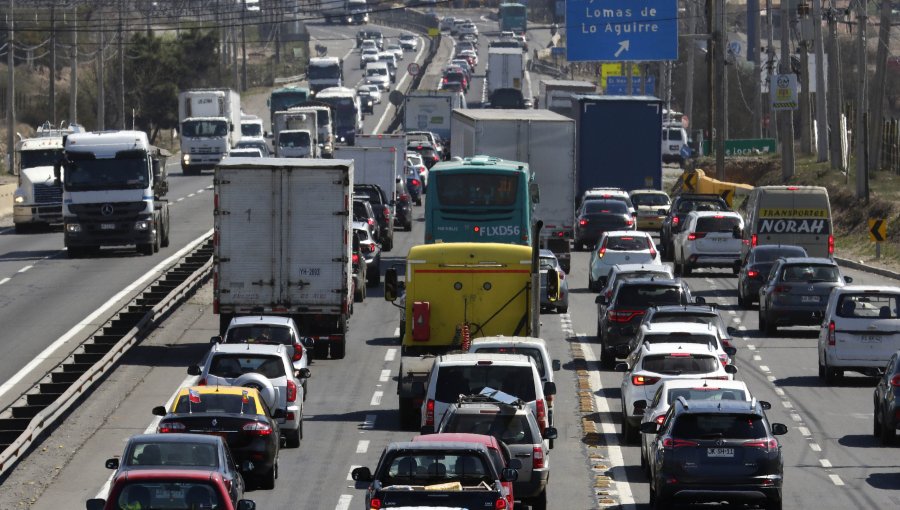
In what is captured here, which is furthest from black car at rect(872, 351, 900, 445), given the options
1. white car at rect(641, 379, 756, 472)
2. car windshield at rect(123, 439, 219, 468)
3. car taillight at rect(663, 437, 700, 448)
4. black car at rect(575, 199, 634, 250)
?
black car at rect(575, 199, 634, 250)

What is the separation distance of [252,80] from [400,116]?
58.6 m

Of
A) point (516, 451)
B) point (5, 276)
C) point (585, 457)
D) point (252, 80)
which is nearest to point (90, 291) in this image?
point (5, 276)

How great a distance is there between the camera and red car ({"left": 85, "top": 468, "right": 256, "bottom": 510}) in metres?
16.4

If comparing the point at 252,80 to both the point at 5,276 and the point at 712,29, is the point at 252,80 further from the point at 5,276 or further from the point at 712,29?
the point at 5,276

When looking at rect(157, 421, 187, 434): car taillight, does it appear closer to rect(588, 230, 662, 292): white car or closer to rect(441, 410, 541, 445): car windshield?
rect(441, 410, 541, 445): car windshield

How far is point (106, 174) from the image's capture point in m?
48.6

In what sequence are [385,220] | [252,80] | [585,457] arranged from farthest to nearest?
[252,80] < [385,220] < [585,457]

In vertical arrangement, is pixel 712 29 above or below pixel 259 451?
above

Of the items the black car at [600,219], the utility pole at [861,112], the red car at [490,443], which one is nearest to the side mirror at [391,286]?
the red car at [490,443]

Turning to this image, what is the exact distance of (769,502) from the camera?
19750 millimetres

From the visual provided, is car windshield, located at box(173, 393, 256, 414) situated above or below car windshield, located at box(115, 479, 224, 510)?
below

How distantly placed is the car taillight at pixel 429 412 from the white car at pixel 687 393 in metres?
2.66

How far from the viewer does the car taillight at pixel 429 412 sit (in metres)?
22.1

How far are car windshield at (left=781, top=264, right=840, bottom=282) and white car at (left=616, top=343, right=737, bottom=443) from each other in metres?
11.8
